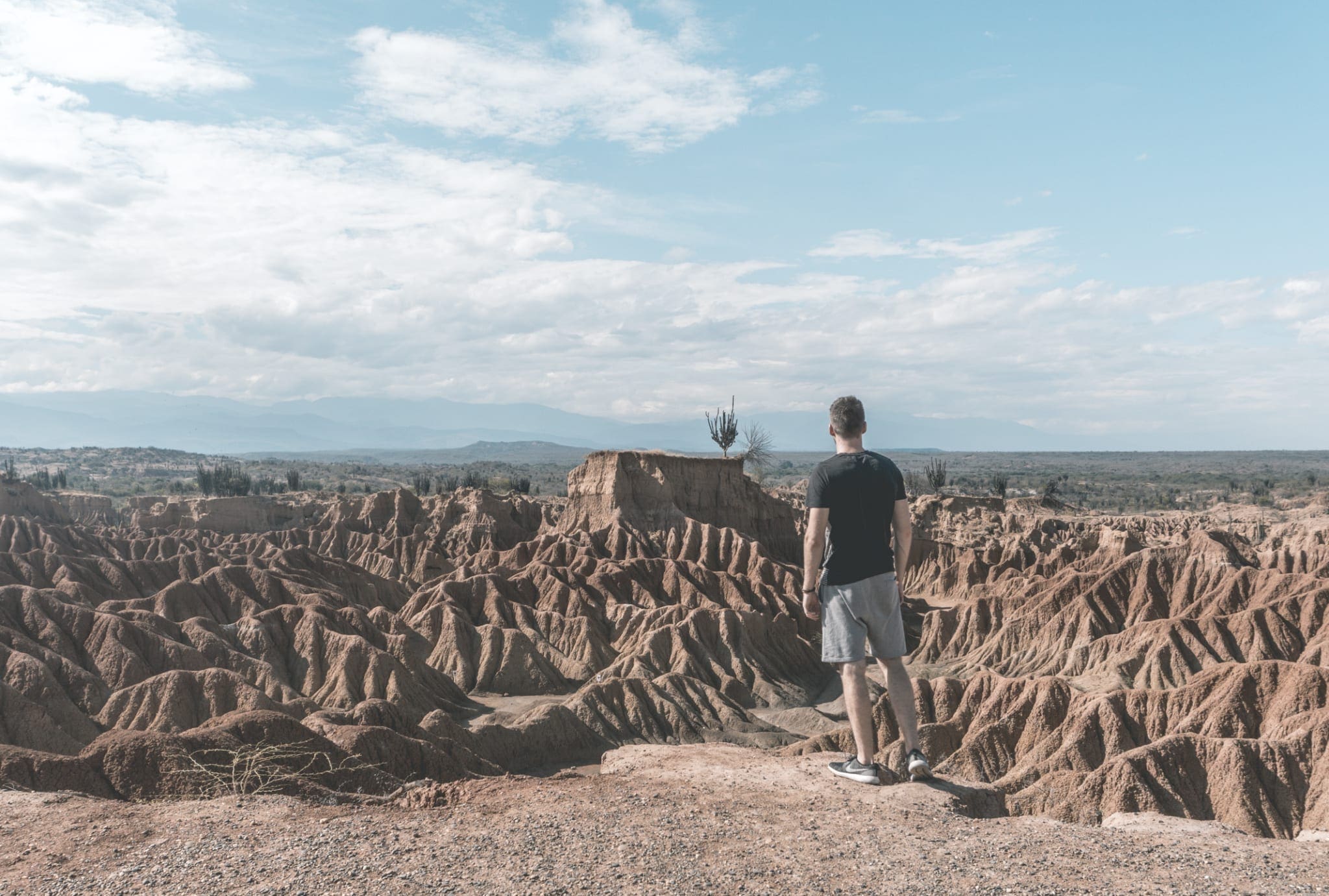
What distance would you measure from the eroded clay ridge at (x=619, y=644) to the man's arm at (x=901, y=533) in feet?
21.6

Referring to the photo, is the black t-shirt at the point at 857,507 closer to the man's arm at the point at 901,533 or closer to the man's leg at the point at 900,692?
the man's arm at the point at 901,533

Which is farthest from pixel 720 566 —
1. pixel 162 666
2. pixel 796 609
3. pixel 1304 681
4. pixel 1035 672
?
pixel 1304 681

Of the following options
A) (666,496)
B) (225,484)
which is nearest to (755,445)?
(666,496)

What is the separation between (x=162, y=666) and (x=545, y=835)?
3979 cm

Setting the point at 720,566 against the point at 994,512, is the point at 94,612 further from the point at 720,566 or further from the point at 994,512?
the point at 994,512

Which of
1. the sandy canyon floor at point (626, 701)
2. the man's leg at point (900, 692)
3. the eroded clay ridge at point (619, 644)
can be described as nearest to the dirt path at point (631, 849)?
the sandy canyon floor at point (626, 701)

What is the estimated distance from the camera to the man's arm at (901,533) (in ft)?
30.5

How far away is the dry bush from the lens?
1286 cm

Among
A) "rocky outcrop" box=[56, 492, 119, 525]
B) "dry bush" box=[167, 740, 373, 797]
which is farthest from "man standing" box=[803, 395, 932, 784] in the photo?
"rocky outcrop" box=[56, 492, 119, 525]

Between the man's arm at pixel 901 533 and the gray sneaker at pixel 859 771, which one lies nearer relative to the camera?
the man's arm at pixel 901 533

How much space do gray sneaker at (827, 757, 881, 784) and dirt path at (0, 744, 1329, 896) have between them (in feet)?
0.39

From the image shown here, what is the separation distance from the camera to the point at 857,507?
9.32 meters

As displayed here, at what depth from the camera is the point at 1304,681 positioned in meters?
30.0

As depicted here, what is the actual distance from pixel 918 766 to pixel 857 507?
10.7 ft
